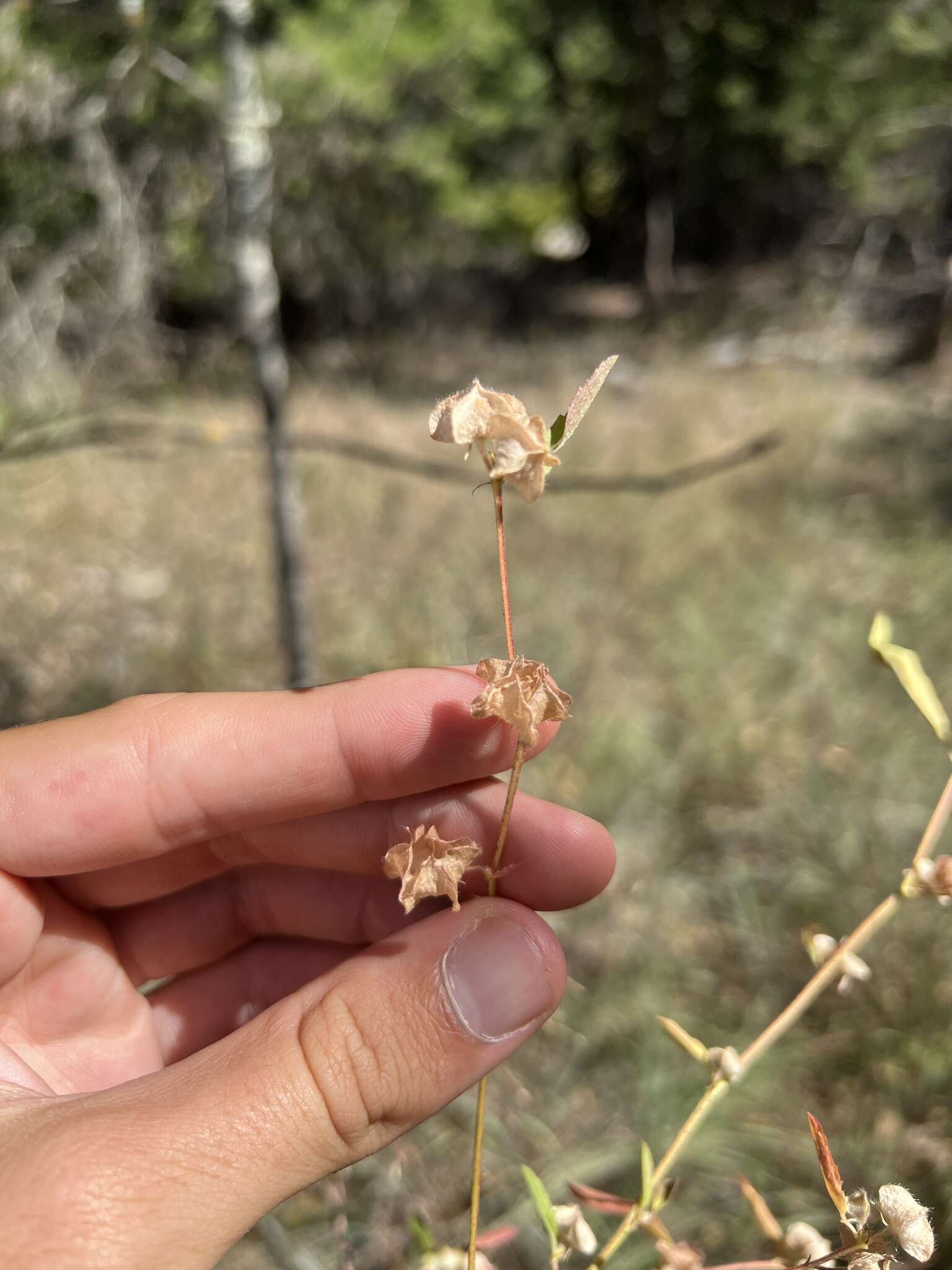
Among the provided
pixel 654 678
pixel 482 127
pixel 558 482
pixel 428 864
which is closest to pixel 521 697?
pixel 428 864

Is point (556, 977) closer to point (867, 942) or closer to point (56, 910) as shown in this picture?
point (56, 910)

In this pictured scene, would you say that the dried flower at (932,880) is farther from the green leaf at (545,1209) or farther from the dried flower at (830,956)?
the green leaf at (545,1209)

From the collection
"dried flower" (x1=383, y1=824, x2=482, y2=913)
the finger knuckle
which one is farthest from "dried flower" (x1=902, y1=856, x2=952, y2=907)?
the finger knuckle

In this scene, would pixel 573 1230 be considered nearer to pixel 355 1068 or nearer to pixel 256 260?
pixel 355 1068

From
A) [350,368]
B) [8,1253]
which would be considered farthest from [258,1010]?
[350,368]

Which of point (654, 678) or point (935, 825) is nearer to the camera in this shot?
point (935, 825)

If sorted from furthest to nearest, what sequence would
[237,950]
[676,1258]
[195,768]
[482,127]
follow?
[482,127], [237,950], [195,768], [676,1258]

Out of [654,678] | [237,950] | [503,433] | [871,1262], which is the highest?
[503,433]
